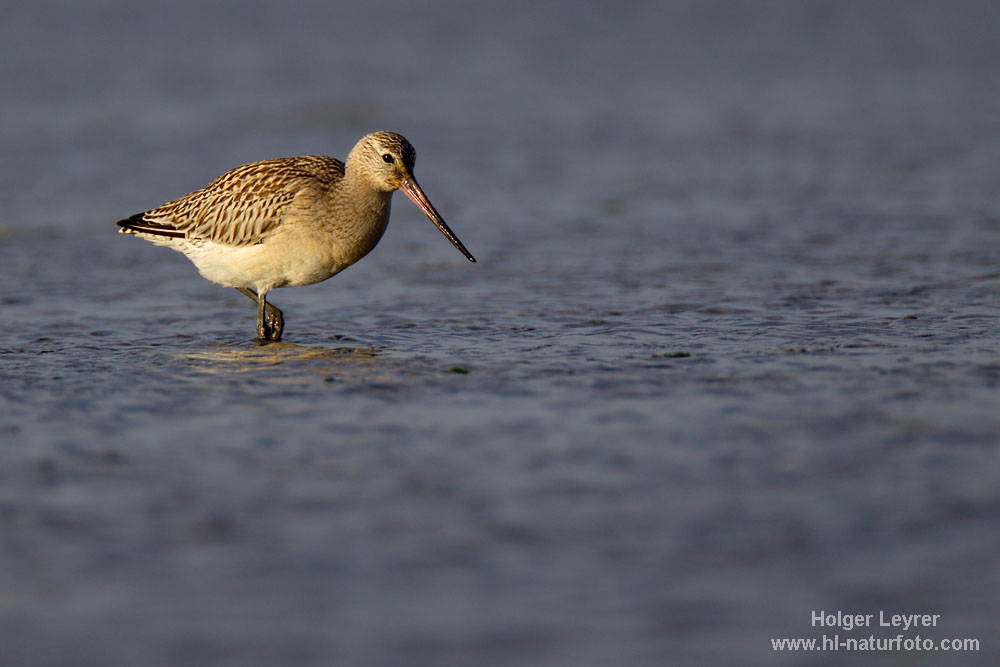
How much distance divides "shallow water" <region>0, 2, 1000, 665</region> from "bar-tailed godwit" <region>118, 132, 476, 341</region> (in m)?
0.39

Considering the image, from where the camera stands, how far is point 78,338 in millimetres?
7797

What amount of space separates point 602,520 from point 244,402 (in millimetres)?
2287

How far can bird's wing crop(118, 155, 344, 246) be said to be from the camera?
815cm

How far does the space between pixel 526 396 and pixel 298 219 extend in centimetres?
243

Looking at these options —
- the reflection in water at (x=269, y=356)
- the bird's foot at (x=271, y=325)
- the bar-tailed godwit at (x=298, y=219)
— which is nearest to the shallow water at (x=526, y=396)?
the reflection in water at (x=269, y=356)

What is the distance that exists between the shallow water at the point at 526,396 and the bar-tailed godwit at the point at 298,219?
1.29 ft

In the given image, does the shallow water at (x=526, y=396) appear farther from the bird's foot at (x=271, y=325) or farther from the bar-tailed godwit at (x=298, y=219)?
the bar-tailed godwit at (x=298, y=219)

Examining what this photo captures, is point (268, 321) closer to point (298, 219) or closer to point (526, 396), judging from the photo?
A: point (298, 219)

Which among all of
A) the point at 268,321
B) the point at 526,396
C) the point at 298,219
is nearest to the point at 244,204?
the point at 298,219

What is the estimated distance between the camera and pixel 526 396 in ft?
20.5

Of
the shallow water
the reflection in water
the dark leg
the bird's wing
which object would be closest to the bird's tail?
the bird's wing

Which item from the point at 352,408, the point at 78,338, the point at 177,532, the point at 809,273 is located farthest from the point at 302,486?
the point at 809,273

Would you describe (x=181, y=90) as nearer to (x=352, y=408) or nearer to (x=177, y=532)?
(x=352, y=408)

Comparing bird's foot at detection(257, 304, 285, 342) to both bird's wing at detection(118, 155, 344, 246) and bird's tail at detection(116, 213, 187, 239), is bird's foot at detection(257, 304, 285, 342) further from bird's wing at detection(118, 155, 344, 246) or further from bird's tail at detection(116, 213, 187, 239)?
bird's tail at detection(116, 213, 187, 239)
